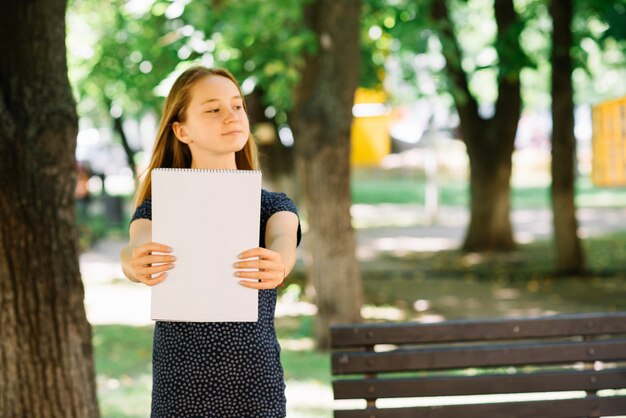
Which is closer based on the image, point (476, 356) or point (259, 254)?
point (259, 254)

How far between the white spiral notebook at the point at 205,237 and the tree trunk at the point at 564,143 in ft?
40.7

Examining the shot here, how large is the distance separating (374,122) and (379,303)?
34173 millimetres

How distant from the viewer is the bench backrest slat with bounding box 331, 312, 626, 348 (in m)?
4.20

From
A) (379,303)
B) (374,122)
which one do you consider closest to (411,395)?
(379,303)

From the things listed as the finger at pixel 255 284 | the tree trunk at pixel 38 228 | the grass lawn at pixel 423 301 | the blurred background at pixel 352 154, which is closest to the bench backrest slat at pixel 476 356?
the tree trunk at pixel 38 228

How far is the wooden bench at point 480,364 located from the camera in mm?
4199

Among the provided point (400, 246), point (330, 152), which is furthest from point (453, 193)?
point (330, 152)

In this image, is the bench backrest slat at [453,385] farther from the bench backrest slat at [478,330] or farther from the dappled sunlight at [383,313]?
the dappled sunlight at [383,313]

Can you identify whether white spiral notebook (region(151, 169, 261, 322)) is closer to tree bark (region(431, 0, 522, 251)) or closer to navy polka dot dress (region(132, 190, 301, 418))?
navy polka dot dress (region(132, 190, 301, 418))

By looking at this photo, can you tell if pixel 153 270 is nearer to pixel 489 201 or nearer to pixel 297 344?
pixel 297 344

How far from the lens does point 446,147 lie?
48.2 m

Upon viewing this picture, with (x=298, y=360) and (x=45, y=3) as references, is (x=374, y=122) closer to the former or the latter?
(x=298, y=360)

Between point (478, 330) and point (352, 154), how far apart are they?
Result: 12.4m

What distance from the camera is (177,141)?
9.82 feet
